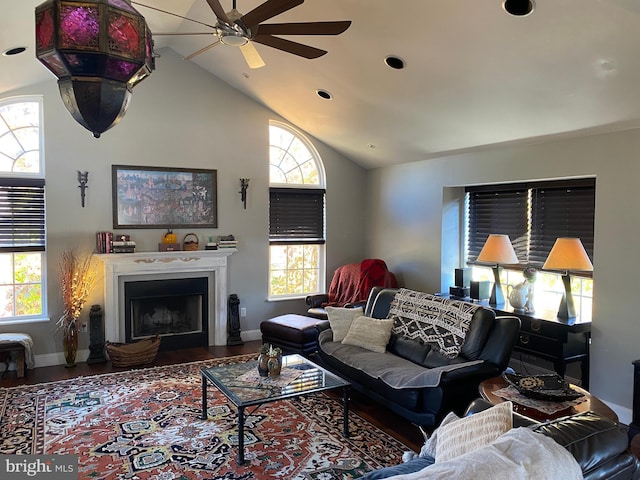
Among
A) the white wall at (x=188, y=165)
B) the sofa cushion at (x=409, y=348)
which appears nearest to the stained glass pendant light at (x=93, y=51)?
the sofa cushion at (x=409, y=348)

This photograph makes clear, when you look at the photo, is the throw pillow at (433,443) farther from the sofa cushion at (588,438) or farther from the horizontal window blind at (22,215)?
the horizontal window blind at (22,215)

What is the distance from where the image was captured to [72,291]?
17.3 feet

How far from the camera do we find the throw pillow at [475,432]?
197 cm

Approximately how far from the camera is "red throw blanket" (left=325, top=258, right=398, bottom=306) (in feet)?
20.2

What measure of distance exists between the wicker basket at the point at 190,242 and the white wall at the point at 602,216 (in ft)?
9.40

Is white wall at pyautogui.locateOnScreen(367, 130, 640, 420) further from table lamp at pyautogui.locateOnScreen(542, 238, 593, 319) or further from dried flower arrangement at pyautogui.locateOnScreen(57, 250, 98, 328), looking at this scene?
dried flower arrangement at pyautogui.locateOnScreen(57, 250, 98, 328)

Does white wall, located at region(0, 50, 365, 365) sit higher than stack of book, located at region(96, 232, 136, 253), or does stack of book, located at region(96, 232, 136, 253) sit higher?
white wall, located at region(0, 50, 365, 365)

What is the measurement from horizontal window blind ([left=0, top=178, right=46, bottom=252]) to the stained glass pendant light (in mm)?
4405

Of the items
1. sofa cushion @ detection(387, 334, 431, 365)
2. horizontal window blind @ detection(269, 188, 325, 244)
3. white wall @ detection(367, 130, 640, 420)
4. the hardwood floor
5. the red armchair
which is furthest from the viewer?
horizontal window blind @ detection(269, 188, 325, 244)

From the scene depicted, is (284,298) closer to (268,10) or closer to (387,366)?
(387,366)

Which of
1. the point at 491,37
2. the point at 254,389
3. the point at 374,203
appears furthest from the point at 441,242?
the point at 254,389

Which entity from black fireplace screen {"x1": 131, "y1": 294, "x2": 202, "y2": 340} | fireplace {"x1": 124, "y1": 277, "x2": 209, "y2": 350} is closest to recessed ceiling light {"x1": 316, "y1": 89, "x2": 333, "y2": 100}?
fireplace {"x1": 124, "y1": 277, "x2": 209, "y2": 350}

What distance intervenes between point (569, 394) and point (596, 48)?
2189mm

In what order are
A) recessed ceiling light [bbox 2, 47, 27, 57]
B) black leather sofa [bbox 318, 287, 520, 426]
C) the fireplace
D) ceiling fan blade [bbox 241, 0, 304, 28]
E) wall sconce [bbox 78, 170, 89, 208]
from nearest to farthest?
ceiling fan blade [bbox 241, 0, 304, 28], black leather sofa [bbox 318, 287, 520, 426], recessed ceiling light [bbox 2, 47, 27, 57], wall sconce [bbox 78, 170, 89, 208], the fireplace
